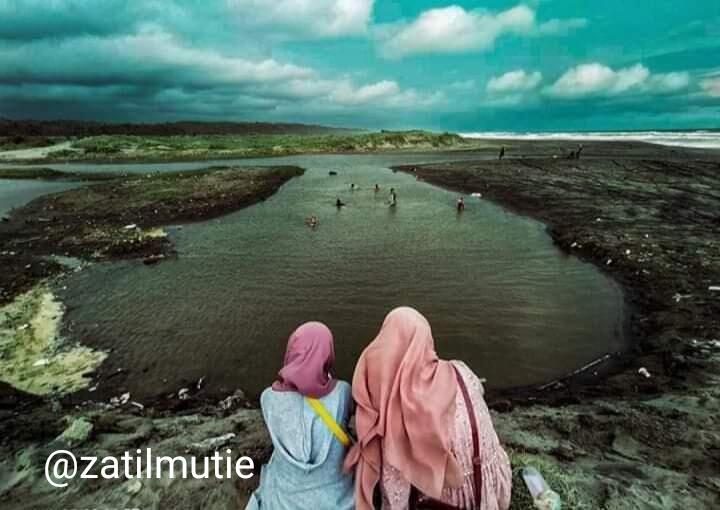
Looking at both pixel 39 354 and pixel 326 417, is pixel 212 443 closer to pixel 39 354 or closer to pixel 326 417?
pixel 326 417

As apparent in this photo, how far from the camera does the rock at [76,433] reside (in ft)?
16.7

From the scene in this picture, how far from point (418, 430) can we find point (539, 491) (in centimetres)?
187

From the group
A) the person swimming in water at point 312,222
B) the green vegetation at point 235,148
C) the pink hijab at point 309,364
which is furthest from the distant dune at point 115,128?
the pink hijab at point 309,364

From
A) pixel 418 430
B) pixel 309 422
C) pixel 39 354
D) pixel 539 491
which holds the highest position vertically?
pixel 418 430

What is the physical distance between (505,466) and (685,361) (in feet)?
18.2

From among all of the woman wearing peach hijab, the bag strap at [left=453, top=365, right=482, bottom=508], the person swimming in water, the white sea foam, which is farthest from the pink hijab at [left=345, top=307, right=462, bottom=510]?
the white sea foam

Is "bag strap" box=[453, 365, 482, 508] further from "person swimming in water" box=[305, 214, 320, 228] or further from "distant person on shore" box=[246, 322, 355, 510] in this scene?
"person swimming in water" box=[305, 214, 320, 228]

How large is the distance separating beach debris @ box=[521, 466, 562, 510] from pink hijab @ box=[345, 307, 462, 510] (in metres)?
1.24

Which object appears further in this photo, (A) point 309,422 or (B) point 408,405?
(A) point 309,422

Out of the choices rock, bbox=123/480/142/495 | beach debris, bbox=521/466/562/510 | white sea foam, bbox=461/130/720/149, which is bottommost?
rock, bbox=123/480/142/495

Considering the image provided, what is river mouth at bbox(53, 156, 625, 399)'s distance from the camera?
773 cm

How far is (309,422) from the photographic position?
120 inches

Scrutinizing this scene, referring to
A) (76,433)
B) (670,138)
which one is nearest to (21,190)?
(76,433)

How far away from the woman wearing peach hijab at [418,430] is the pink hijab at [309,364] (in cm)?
28
